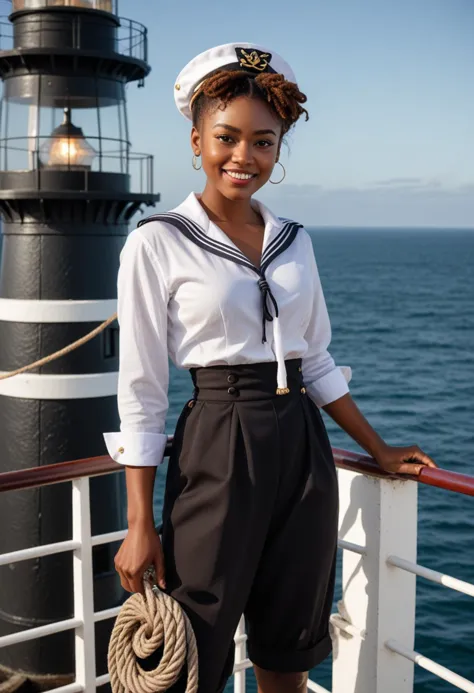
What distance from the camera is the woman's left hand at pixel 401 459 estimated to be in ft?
7.86

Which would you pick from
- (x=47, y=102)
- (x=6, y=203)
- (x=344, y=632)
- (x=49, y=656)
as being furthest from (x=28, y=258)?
(x=344, y=632)

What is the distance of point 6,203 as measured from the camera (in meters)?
8.18

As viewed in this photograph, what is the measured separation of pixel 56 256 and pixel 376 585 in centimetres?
600

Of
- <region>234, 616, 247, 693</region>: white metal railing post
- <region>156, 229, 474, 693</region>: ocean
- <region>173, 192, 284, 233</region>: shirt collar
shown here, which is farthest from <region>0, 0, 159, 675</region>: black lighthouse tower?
<region>173, 192, 284, 233</region>: shirt collar

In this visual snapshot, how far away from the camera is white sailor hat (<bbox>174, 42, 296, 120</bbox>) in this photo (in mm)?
2014

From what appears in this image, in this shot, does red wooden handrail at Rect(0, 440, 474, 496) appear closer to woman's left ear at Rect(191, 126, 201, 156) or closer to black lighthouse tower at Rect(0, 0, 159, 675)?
woman's left ear at Rect(191, 126, 201, 156)

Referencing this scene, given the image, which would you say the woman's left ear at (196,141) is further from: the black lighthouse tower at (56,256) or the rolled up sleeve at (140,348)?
the black lighthouse tower at (56,256)

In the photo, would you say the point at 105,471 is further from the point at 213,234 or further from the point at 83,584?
the point at 213,234

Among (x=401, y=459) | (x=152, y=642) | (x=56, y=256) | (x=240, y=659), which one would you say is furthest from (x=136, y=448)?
(x=56, y=256)

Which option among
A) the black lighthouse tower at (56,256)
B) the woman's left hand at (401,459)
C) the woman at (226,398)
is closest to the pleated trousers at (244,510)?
the woman at (226,398)

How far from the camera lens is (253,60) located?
2.02 meters

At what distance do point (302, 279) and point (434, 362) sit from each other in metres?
32.4

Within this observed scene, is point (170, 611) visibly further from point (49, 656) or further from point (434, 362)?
point (434, 362)

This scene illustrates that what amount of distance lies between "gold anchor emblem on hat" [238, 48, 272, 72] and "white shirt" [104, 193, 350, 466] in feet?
1.08
